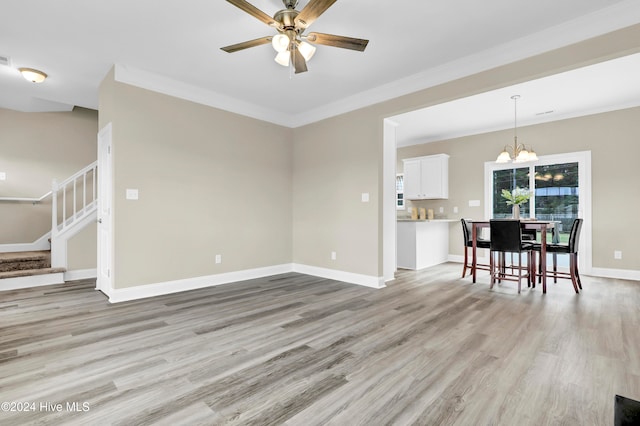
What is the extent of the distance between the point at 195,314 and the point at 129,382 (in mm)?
1262

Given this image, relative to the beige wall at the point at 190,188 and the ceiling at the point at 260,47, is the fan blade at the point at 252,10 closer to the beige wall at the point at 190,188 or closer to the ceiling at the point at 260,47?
the ceiling at the point at 260,47

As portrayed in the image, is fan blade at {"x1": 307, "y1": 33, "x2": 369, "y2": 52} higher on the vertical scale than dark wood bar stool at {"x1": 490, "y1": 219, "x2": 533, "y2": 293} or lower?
higher

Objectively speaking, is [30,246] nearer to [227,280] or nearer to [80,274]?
[80,274]

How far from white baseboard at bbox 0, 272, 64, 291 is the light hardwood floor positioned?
465mm

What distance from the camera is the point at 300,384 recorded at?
5.99 feet

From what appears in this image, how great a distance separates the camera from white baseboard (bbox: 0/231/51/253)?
5.13 m

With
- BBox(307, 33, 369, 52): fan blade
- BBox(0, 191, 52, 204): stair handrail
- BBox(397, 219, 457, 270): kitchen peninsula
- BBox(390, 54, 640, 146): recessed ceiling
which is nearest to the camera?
BBox(307, 33, 369, 52): fan blade

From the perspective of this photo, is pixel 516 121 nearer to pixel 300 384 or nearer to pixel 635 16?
pixel 635 16

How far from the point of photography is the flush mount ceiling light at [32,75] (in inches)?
143

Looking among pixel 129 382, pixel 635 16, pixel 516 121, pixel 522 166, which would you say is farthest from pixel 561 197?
pixel 129 382

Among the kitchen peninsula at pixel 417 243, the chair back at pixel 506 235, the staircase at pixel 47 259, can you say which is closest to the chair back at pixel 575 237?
the chair back at pixel 506 235

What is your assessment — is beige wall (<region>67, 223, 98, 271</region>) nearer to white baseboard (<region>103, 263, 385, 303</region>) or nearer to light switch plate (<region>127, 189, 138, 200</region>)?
white baseboard (<region>103, 263, 385, 303</region>)

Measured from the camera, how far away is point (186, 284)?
412 centimetres

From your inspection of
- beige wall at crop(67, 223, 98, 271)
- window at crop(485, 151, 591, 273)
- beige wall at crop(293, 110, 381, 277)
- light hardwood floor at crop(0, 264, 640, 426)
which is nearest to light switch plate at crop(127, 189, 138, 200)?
light hardwood floor at crop(0, 264, 640, 426)
